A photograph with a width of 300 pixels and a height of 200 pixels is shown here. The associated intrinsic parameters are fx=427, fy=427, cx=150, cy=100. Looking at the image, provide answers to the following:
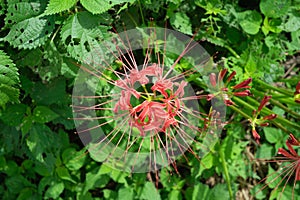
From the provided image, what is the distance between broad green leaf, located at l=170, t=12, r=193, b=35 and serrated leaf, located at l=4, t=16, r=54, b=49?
556mm

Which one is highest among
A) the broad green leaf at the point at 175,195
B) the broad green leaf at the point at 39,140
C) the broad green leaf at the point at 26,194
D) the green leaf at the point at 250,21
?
the green leaf at the point at 250,21

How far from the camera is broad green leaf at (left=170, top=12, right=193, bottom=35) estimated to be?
6.12 ft

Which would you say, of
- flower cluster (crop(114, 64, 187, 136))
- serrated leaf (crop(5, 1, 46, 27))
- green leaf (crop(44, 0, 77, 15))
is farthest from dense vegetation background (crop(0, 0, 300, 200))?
flower cluster (crop(114, 64, 187, 136))

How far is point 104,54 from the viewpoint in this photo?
Answer: 1.61 m

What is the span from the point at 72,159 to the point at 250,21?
1.05 meters

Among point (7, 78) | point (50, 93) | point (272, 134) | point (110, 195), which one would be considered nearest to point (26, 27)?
point (7, 78)

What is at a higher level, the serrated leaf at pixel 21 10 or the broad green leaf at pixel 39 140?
the serrated leaf at pixel 21 10

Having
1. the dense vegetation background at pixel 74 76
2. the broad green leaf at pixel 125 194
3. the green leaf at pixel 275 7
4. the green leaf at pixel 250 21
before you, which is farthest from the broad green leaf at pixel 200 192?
the green leaf at pixel 275 7

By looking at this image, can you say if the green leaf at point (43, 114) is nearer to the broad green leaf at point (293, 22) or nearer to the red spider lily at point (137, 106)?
the red spider lily at point (137, 106)

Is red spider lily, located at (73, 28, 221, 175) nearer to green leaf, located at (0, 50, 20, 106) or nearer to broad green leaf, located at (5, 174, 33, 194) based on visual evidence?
green leaf, located at (0, 50, 20, 106)

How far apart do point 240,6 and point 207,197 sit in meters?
0.98

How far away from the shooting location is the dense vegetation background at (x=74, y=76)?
5.31 feet

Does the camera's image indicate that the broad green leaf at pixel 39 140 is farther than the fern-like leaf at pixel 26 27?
Yes

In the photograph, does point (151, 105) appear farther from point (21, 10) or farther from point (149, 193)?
point (149, 193)
